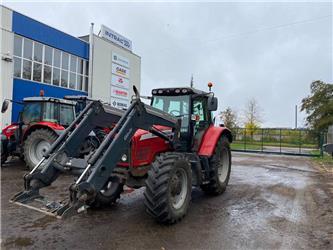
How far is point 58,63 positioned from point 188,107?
14443 millimetres

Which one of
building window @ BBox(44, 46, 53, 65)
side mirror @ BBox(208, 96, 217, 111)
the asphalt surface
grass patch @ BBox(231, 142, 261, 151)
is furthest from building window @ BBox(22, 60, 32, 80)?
grass patch @ BBox(231, 142, 261, 151)

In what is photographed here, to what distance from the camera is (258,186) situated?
847cm

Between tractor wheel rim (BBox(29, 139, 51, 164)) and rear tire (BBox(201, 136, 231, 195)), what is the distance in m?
5.42

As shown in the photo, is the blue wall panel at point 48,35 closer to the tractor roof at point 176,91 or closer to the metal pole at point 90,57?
the metal pole at point 90,57

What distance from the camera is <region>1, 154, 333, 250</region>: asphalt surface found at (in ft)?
13.4

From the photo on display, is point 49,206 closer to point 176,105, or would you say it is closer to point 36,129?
point 176,105

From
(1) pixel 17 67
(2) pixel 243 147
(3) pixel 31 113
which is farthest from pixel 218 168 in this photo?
(2) pixel 243 147

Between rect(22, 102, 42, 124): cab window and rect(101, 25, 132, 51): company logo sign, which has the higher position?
rect(101, 25, 132, 51): company logo sign

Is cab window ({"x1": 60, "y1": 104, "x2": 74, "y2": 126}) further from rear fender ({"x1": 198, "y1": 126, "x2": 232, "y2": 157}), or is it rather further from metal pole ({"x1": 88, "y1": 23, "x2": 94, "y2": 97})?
metal pole ({"x1": 88, "y1": 23, "x2": 94, "y2": 97})

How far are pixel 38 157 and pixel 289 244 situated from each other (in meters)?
Result: 7.94

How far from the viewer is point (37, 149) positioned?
31.4 ft

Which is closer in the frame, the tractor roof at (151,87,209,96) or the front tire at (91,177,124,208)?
the front tire at (91,177,124,208)

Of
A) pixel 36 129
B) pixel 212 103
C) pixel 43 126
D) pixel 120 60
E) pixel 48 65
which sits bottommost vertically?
pixel 36 129

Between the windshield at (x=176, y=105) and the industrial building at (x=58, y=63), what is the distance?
1120cm
